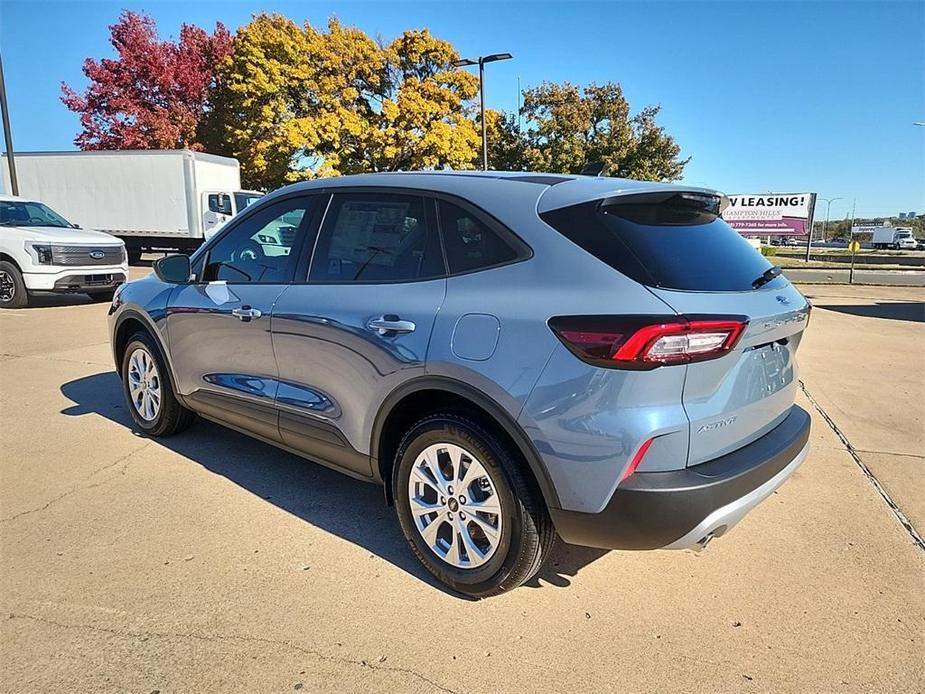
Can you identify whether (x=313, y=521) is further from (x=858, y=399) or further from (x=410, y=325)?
(x=858, y=399)

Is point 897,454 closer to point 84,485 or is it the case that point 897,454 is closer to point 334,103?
point 84,485

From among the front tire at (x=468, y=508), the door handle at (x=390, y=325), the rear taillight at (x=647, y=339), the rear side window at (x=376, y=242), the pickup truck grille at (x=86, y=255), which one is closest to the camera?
the rear taillight at (x=647, y=339)

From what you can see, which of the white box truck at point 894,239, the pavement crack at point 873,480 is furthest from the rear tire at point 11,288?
the white box truck at point 894,239

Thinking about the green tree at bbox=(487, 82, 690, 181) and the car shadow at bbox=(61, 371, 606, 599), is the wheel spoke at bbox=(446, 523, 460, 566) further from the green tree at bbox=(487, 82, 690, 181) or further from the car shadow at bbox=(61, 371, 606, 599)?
the green tree at bbox=(487, 82, 690, 181)

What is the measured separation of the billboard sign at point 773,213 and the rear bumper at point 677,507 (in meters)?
27.4

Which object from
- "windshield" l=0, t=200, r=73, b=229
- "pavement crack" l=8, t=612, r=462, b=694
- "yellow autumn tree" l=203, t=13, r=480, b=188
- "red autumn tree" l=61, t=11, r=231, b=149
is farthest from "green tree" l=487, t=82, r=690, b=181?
"pavement crack" l=8, t=612, r=462, b=694

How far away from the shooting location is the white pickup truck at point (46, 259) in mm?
10016

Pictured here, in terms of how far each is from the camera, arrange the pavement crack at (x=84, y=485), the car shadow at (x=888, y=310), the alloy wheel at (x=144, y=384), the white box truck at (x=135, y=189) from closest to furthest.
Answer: the pavement crack at (x=84, y=485) < the alloy wheel at (x=144, y=384) < the car shadow at (x=888, y=310) < the white box truck at (x=135, y=189)

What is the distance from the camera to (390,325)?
2.61m

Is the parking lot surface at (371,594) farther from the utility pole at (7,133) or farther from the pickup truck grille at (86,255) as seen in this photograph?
the utility pole at (7,133)

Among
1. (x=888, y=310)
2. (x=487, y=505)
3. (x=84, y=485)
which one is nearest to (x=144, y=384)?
(x=84, y=485)

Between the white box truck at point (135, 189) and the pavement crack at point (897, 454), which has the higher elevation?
the white box truck at point (135, 189)

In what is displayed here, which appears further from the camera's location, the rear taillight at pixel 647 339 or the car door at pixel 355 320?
the car door at pixel 355 320

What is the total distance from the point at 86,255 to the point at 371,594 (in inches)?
405
